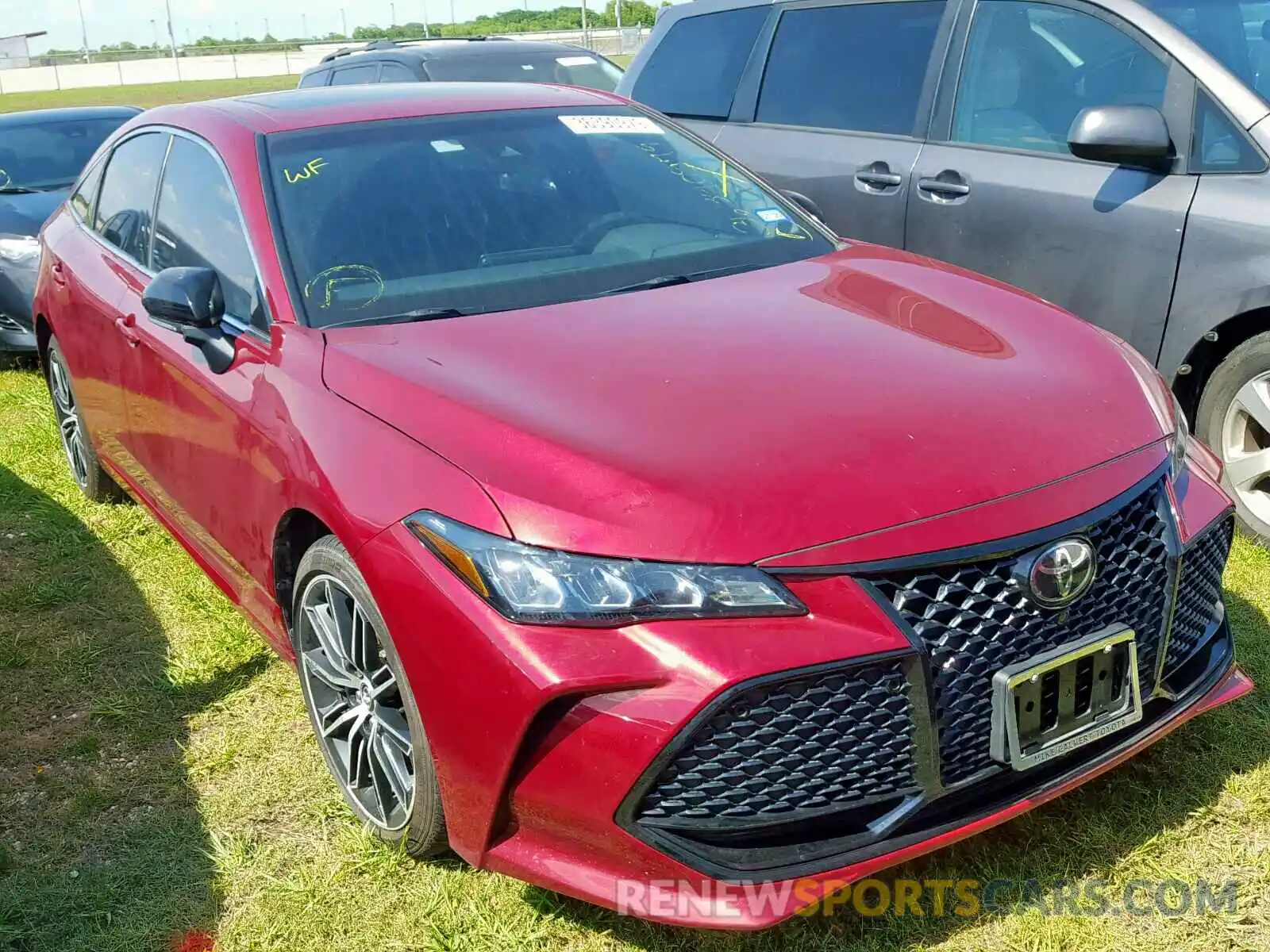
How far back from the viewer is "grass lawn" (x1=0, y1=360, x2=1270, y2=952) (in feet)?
7.99

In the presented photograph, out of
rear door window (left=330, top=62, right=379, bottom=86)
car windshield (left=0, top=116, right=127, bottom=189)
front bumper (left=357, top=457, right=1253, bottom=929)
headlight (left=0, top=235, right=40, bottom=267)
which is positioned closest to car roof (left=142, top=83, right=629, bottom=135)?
front bumper (left=357, top=457, right=1253, bottom=929)

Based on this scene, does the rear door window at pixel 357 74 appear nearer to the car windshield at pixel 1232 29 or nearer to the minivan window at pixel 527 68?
the minivan window at pixel 527 68

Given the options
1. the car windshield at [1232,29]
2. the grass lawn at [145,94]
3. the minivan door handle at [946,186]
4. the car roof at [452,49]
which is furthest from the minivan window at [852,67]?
the grass lawn at [145,94]

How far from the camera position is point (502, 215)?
323cm

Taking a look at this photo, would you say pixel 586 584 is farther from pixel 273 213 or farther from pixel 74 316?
pixel 74 316

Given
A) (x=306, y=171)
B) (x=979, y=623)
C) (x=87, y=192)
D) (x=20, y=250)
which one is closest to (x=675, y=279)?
(x=306, y=171)

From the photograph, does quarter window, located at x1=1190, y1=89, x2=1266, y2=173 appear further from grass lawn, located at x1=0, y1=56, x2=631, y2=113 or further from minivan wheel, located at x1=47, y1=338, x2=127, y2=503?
grass lawn, located at x1=0, y1=56, x2=631, y2=113

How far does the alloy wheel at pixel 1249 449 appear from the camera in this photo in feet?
12.2

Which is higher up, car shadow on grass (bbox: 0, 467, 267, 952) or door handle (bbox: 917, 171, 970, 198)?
door handle (bbox: 917, 171, 970, 198)

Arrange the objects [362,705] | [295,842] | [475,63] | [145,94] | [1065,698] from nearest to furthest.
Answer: [1065,698] → [362,705] → [295,842] → [475,63] → [145,94]

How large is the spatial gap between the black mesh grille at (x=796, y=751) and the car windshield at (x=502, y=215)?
51.2 inches

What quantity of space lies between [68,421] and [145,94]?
4381 centimetres

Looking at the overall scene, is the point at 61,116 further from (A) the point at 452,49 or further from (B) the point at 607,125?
(B) the point at 607,125

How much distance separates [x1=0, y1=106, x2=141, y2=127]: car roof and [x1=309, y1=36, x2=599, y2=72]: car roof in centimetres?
195
